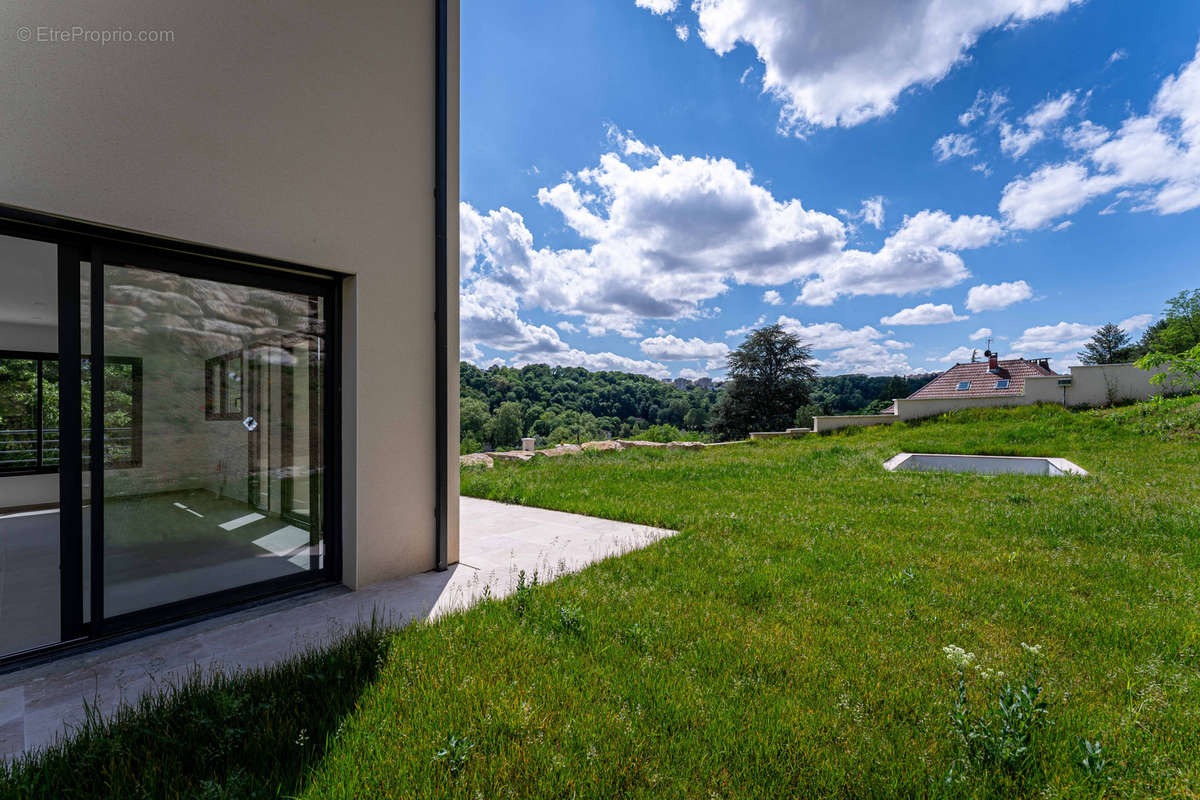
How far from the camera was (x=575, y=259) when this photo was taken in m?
19.0

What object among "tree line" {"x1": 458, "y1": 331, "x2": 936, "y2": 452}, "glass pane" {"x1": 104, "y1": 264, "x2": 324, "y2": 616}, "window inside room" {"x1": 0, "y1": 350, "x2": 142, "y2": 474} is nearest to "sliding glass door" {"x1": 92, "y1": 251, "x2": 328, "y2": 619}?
"glass pane" {"x1": 104, "y1": 264, "x2": 324, "y2": 616}

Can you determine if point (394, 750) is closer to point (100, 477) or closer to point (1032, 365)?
point (100, 477)

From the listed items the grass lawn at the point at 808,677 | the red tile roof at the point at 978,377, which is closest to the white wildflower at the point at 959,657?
the grass lawn at the point at 808,677

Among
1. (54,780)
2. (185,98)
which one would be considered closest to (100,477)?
(54,780)

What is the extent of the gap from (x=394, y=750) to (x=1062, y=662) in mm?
3452

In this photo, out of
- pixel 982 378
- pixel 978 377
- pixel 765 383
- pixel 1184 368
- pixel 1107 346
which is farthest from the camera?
pixel 1107 346

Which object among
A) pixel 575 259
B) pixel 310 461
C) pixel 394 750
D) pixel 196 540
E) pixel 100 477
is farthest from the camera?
pixel 575 259

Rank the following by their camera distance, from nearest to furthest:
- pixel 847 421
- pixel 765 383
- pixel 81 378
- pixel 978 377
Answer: pixel 81 378 < pixel 847 421 < pixel 978 377 < pixel 765 383

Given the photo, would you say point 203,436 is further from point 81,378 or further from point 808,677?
point 808,677

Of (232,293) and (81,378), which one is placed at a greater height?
(232,293)

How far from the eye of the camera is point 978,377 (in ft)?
98.8

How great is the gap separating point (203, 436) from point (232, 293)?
1054 mm

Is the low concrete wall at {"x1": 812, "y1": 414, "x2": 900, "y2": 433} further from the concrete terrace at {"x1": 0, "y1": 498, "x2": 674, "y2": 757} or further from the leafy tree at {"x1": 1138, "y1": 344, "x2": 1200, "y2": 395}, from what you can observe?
the concrete terrace at {"x1": 0, "y1": 498, "x2": 674, "y2": 757}

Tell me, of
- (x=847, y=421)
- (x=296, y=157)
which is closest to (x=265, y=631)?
(x=296, y=157)
